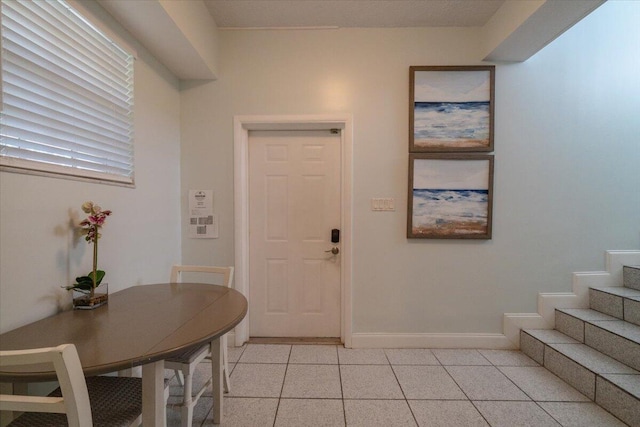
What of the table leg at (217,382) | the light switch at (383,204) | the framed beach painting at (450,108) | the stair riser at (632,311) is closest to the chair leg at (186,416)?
the table leg at (217,382)

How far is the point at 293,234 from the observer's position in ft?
8.32

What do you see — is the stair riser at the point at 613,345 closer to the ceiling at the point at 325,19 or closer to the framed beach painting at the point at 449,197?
the framed beach painting at the point at 449,197

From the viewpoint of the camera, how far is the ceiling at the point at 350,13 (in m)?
2.05

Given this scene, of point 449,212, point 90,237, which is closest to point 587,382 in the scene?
point 449,212

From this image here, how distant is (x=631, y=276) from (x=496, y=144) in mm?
1594

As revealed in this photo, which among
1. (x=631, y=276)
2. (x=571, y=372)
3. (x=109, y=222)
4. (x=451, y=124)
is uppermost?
(x=451, y=124)

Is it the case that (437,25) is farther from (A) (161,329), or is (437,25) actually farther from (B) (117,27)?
(A) (161,329)

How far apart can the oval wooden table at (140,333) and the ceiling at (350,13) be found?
2182mm

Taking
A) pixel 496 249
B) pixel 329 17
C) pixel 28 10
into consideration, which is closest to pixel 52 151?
pixel 28 10

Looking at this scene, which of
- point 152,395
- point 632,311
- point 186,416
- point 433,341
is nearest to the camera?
point 152,395

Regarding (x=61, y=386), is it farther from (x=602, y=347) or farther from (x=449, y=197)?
(x=602, y=347)

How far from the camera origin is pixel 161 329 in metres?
1.06

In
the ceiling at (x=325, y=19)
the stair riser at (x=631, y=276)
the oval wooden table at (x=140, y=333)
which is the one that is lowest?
the stair riser at (x=631, y=276)

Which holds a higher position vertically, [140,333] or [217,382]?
[140,333]
